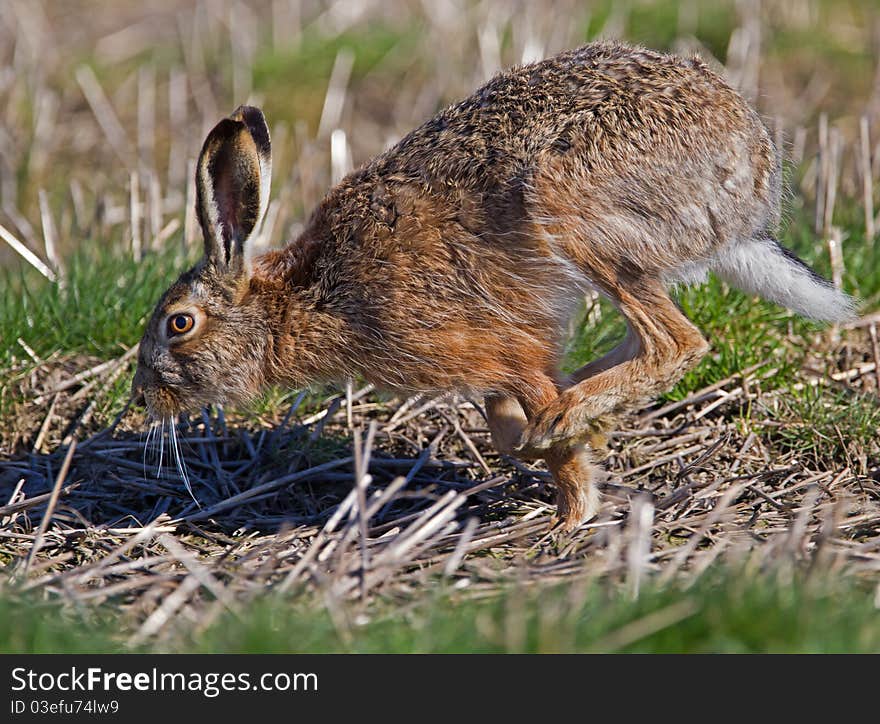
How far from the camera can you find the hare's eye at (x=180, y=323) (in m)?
4.74

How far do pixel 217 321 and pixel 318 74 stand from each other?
491 centimetres

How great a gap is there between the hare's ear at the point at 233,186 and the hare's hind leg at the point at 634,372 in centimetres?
132

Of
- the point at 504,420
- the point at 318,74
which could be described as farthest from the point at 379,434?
the point at 318,74

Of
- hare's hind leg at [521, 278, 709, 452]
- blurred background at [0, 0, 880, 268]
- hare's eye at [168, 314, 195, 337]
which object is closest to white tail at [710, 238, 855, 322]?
hare's hind leg at [521, 278, 709, 452]

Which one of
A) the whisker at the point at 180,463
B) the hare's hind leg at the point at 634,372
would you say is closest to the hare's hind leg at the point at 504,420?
the hare's hind leg at the point at 634,372

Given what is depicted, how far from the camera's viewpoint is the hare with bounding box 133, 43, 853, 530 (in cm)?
433

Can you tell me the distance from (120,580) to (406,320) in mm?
1370

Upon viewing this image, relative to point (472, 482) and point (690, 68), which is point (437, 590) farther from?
point (690, 68)

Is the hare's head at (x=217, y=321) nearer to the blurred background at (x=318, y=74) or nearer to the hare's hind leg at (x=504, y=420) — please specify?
the hare's hind leg at (x=504, y=420)

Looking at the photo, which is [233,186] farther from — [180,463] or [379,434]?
[379,434]

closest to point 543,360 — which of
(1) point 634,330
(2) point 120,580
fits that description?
(1) point 634,330

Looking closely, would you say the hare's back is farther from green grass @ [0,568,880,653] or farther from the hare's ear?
green grass @ [0,568,880,653]

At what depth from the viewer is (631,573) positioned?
342cm

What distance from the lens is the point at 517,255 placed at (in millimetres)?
4383
